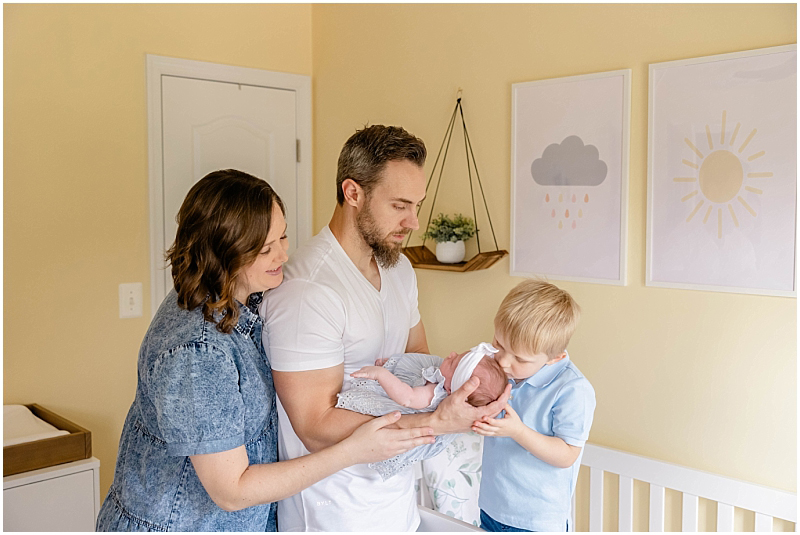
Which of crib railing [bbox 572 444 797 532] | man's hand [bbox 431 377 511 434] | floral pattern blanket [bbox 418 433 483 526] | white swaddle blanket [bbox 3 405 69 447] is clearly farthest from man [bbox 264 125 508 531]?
white swaddle blanket [bbox 3 405 69 447]

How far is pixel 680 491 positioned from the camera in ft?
6.82

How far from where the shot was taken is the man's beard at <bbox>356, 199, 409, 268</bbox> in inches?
60.0

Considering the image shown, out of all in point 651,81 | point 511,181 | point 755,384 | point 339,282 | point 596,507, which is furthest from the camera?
point 511,181

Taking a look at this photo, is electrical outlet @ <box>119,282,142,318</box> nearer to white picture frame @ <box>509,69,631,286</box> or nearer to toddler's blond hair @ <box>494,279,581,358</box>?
white picture frame @ <box>509,69,631,286</box>

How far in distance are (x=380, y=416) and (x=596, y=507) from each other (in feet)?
3.86

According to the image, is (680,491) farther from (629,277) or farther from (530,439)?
(530,439)

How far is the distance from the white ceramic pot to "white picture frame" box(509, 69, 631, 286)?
205mm

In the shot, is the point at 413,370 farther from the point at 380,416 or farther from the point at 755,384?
the point at 755,384

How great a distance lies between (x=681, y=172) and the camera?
6.70 ft

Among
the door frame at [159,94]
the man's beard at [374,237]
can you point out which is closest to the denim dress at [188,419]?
the man's beard at [374,237]

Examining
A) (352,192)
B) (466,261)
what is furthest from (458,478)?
(352,192)

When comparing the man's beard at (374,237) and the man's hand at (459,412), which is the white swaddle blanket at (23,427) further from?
the man's hand at (459,412)

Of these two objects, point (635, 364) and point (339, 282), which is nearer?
point (339, 282)

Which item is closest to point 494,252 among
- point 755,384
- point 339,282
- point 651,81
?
point 651,81
